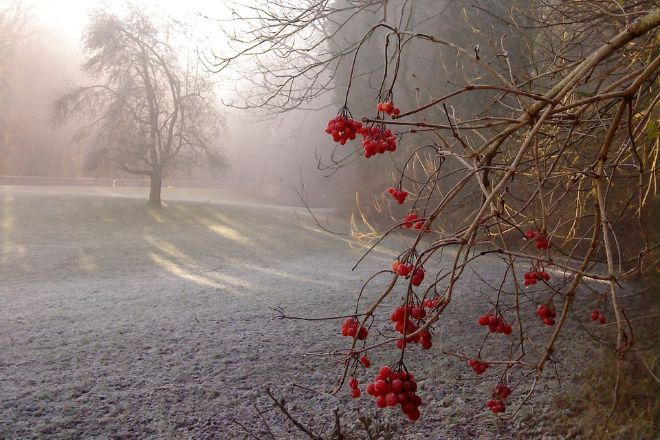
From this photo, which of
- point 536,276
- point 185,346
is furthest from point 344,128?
point 185,346

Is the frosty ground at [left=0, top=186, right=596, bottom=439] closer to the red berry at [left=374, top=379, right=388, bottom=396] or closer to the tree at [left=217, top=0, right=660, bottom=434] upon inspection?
the tree at [left=217, top=0, right=660, bottom=434]

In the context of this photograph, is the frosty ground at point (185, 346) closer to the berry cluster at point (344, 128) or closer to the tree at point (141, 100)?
the berry cluster at point (344, 128)

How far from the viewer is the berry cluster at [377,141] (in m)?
1.68

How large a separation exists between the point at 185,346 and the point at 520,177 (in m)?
4.27

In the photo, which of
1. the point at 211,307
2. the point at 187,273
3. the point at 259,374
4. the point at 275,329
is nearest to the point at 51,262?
the point at 187,273

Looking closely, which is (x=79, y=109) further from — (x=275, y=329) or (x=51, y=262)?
(x=275, y=329)

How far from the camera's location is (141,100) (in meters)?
15.7

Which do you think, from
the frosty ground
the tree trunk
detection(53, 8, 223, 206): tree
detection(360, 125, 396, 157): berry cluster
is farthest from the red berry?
the tree trunk

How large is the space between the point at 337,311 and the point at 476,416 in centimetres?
296

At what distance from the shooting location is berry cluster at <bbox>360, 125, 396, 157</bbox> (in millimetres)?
1677

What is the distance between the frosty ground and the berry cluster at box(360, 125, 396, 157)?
1634mm

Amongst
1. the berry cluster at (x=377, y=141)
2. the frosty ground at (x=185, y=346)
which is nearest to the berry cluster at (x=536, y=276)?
the frosty ground at (x=185, y=346)

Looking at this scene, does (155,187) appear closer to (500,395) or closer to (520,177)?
(520,177)

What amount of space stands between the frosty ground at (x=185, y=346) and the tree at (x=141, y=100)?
493 cm
